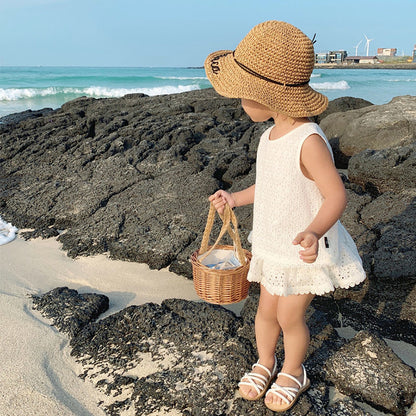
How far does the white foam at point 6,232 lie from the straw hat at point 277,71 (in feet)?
11.0

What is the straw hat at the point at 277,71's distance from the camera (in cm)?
172

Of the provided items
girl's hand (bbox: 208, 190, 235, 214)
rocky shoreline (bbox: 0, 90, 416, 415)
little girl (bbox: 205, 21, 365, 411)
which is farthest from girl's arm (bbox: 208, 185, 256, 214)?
rocky shoreline (bbox: 0, 90, 416, 415)

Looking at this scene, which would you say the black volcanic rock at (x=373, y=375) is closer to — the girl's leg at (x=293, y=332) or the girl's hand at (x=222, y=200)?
the girl's leg at (x=293, y=332)

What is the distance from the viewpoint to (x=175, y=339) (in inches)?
94.8

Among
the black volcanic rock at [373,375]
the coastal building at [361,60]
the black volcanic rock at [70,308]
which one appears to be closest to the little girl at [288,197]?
the black volcanic rock at [373,375]

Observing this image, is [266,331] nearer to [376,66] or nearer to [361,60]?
[376,66]

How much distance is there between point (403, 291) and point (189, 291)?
1.46 metres

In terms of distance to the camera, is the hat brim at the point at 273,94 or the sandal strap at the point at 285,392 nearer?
the hat brim at the point at 273,94

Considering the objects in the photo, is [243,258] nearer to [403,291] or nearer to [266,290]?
[266,290]

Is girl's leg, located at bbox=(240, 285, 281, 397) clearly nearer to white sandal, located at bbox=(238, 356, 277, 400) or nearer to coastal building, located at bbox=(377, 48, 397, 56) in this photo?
white sandal, located at bbox=(238, 356, 277, 400)

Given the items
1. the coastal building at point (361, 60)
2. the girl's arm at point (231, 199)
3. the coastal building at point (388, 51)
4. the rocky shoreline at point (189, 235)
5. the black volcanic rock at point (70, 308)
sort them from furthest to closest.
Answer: the coastal building at point (388, 51) → the coastal building at point (361, 60) → the black volcanic rock at point (70, 308) → the girl's arm at point (231, 199) → the rocky shoreline at point (189, 235)

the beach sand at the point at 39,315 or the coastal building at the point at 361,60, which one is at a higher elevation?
the beach sand at the point at 39,315

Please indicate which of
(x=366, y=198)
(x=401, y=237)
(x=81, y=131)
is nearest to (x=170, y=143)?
(x=81, y=131)

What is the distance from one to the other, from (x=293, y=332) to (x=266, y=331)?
0.17 metres
